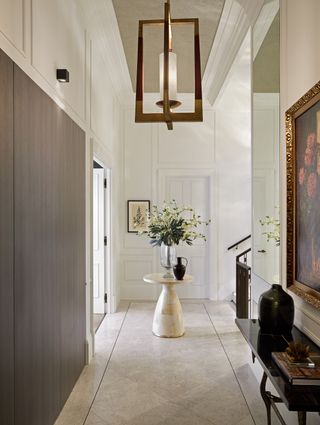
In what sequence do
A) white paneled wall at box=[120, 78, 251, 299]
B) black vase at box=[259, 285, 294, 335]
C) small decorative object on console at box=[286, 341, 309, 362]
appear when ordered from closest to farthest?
small decorative object on console at box=[286, 341, 309, 362], black vase at box=[259, 285, 294, 335], white paneled wall at box=[120, 78, 251, 299]

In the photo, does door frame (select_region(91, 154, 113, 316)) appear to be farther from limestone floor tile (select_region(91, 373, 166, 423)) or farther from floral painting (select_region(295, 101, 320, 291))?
floral painting (select_region(295, 101, 320, 291))

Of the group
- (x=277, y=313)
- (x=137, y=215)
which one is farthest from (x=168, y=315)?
(x=277, y=313)

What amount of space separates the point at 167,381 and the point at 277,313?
60.3 inches

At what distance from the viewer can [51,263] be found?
2.39 meters

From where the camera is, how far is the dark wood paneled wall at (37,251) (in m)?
1.73

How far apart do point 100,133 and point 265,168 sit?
2108mm

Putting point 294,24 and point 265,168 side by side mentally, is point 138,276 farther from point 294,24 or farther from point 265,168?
point 294,24

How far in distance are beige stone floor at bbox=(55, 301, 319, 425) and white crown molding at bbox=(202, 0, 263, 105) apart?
10.4ft

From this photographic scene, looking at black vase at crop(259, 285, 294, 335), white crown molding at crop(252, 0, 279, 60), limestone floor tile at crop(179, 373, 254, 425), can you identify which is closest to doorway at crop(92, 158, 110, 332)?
limestone floor tile at crop(179, 373, 254, 425)

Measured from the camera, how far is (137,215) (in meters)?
6.17

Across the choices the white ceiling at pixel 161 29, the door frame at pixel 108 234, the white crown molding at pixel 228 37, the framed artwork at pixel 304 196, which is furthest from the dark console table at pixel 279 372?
the door frame at pixel 108 234

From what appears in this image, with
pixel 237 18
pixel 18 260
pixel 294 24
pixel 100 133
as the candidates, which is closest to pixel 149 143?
pixel 100 133

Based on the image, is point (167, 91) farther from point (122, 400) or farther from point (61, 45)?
point (122, 400)

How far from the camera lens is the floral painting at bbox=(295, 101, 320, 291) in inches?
73.9
